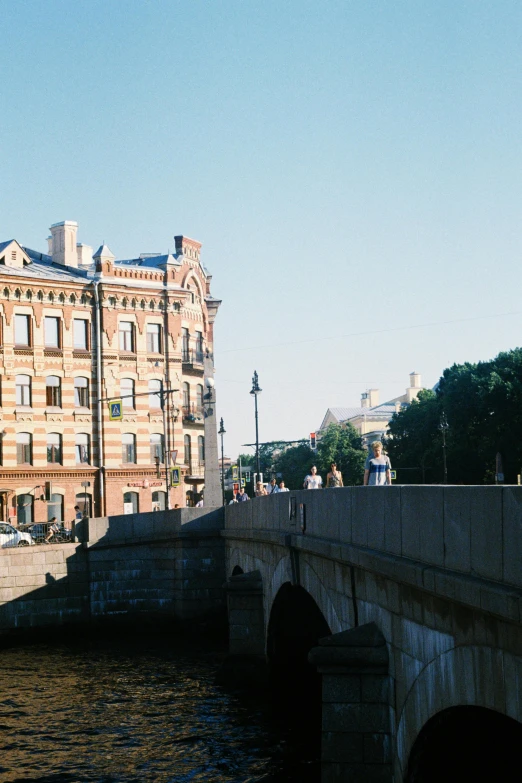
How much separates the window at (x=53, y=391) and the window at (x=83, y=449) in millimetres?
1836

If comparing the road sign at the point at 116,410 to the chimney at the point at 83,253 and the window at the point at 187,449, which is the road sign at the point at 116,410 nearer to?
the window at the point at 187,449

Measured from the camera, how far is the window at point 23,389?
53062mm

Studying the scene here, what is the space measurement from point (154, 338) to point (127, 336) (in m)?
1.67

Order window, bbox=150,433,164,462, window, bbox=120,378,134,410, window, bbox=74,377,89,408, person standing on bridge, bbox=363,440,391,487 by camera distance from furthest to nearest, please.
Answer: window, bbox=150,433,164,462 → window, bbox=120,378,134,410 → window, bbox=74,377,89,408 → person standing on bridge, bbox=363,440,391,487

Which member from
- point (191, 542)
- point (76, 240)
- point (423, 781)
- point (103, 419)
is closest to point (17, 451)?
point (103, 419)

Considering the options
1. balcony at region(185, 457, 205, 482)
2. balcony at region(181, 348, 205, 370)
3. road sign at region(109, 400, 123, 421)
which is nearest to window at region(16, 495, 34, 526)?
road sign at region(109, 400, 123, 421)

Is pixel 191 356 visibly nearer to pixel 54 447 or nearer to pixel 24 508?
pixel 54 447

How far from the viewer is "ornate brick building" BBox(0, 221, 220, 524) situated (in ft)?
173

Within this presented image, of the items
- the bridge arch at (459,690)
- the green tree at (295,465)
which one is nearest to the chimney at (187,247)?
the green tree at (295,465)

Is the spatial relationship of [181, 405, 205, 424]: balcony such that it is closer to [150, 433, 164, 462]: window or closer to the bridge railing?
[150, 433, 164, 462]: window

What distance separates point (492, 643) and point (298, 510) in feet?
35.0

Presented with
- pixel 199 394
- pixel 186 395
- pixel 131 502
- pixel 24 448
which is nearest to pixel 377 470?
pixel 24 448

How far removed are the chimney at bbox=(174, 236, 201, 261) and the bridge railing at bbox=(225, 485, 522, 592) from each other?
4911 cm

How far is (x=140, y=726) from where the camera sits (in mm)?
22141
